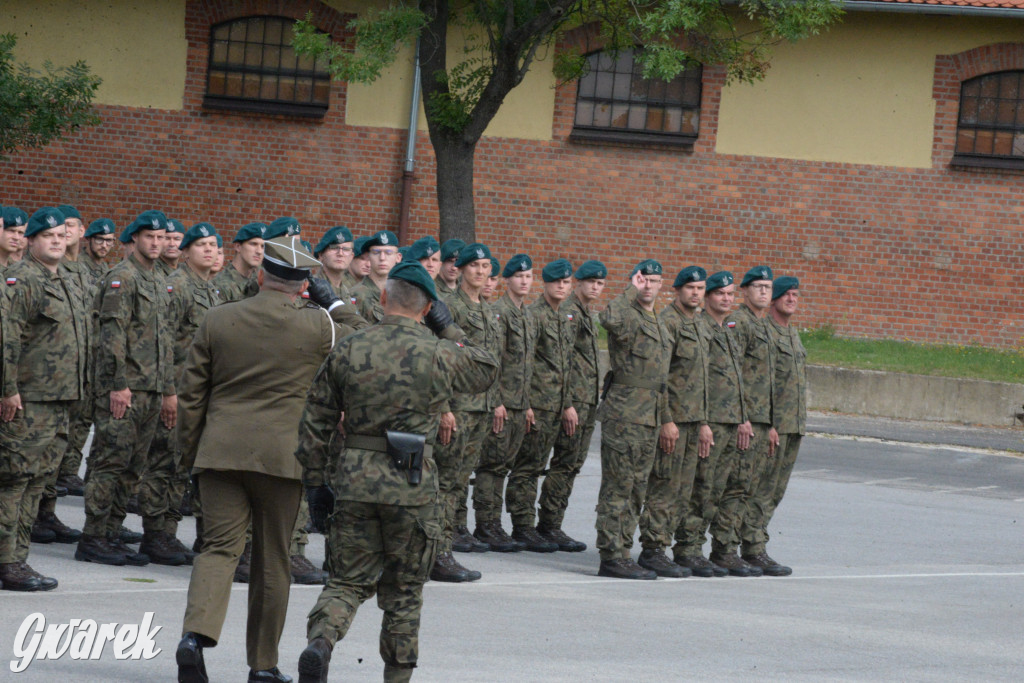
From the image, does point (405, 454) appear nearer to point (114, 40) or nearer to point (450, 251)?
point (450, 251)

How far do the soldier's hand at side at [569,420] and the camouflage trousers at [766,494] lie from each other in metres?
1.43

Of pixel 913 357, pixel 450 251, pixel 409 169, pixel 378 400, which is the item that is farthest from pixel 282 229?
pixel 409 169

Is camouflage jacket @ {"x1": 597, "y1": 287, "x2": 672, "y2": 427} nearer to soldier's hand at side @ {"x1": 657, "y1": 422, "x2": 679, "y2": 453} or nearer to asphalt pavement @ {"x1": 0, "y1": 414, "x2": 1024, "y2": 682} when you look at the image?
soldier's hand at side @ {"x1": 657, "y1": 422, "x2": 679, "y2": 453}

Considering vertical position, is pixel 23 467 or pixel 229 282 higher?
pixel 229 282

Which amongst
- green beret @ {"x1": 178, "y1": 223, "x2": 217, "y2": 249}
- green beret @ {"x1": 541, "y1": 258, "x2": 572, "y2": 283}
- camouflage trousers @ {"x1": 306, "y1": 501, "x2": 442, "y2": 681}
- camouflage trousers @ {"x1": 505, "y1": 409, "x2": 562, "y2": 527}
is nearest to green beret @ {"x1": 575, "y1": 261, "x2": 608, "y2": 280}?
green beret @ {"x1": 541, "y1": 258, "x2": 572, "y2": 283}

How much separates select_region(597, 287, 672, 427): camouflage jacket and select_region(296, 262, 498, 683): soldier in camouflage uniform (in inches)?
153

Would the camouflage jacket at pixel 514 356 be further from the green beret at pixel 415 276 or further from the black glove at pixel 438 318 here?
the green beret at pixel 415 276

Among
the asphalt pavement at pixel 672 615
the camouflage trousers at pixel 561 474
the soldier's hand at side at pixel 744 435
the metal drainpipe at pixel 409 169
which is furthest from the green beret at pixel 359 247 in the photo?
the metal drainpipe at pixel 409 169

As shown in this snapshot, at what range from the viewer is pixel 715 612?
28.0 ft

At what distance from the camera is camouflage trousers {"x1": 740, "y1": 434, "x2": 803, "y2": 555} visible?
1031cm

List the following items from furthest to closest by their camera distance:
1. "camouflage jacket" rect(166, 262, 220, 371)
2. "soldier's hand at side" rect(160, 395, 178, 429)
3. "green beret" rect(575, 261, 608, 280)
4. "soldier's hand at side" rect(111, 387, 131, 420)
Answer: "green beret" rect(575, 261, 608, 280) < "camouflage jacket" rect(166, 262, 220, 371) < "soldier's hand at side" rect(160, 395, 178, 429) < "soldier's hand at side" rect(111, 387, 131, 420)

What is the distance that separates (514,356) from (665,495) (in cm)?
155

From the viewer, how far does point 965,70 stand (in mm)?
22422

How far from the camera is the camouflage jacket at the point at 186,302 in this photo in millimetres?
9445
